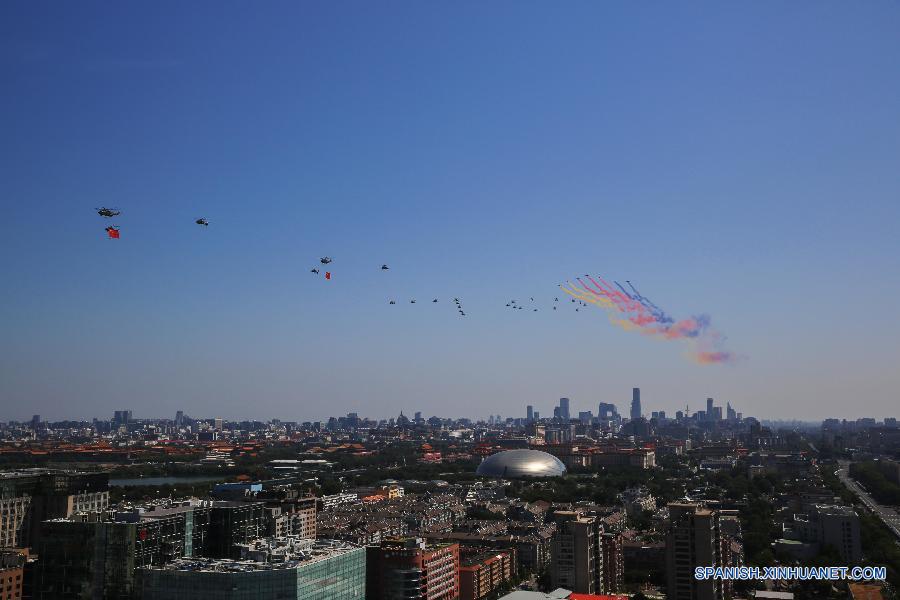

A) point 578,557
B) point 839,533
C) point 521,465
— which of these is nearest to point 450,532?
point 578,557

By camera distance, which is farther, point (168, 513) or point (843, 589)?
point (843, 589)

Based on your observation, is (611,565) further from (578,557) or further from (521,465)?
(521,465)

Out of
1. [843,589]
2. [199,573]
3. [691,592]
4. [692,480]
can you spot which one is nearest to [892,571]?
[843,589]

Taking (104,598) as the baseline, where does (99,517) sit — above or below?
above

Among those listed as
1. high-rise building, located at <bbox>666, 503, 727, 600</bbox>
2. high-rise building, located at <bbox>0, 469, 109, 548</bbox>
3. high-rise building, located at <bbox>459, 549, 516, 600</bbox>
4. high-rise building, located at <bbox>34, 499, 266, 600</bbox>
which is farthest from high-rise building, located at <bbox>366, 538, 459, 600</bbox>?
high-rise building, located at <bbox>0, 469, 109, 548</bbox>

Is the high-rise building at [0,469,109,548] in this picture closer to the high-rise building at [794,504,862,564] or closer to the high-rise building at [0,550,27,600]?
the high-rise building at [0,550,27,600]

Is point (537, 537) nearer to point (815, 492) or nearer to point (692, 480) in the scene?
point (815, 492)

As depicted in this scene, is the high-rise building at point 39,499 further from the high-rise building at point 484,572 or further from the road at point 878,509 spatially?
the road at point 878,509

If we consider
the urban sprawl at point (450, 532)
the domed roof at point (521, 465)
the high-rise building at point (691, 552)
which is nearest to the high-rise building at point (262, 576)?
the urban sprawl at point (450, 532)
